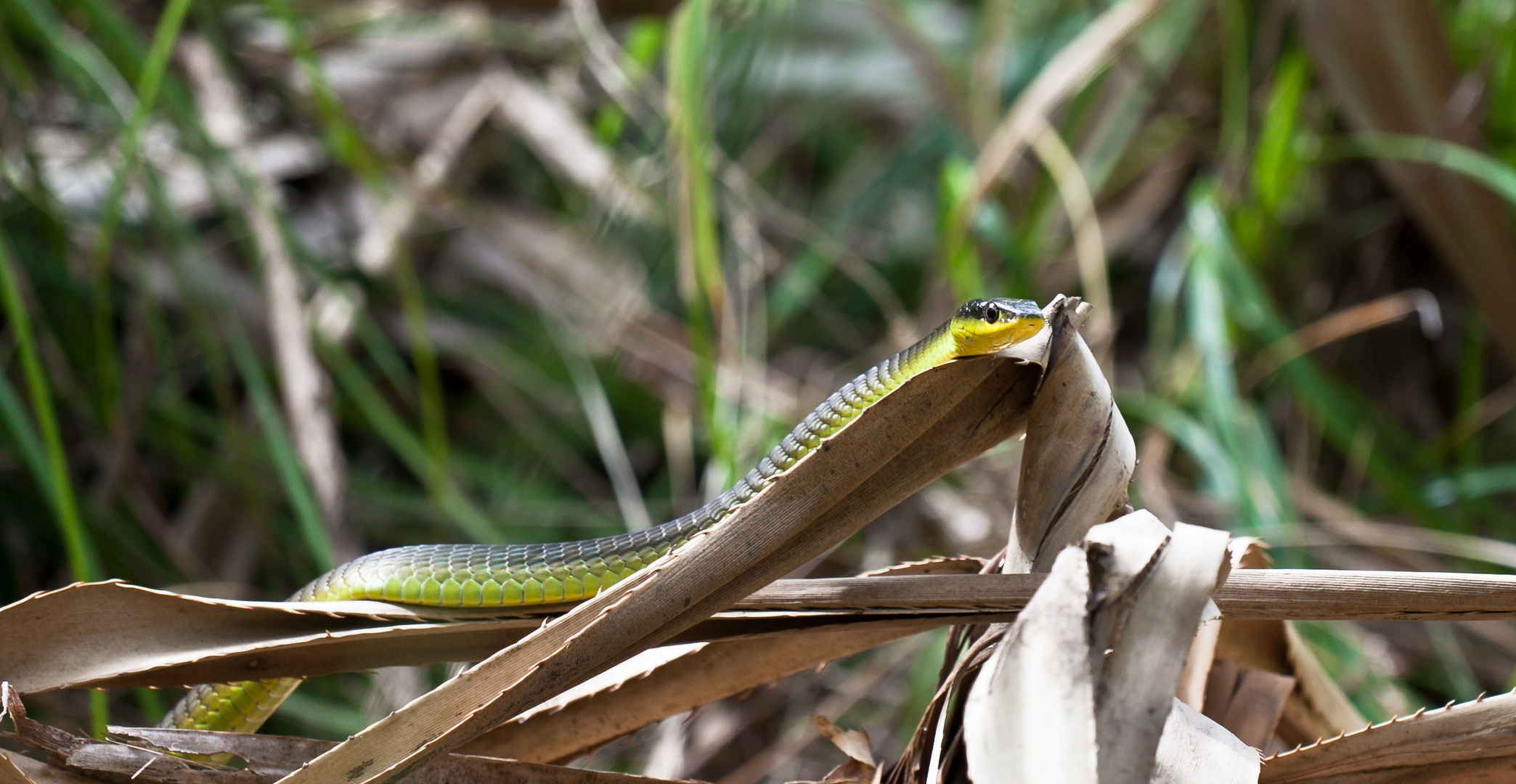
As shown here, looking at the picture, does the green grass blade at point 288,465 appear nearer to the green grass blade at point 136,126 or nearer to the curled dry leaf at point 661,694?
the green grass blade at point 136,126

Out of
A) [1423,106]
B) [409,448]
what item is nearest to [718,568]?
[409,448]

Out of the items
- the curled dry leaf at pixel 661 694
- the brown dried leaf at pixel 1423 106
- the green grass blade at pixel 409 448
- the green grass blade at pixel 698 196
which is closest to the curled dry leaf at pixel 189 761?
the curled dry leaf at pixel 661 694

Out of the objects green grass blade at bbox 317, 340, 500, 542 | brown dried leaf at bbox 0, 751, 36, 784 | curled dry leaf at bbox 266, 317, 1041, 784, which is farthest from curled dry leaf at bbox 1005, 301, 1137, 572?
green grass blade at bbox 317, 340, 500, 542

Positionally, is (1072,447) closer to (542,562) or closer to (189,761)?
(542,562)

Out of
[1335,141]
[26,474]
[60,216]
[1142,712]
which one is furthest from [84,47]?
[1335,141]

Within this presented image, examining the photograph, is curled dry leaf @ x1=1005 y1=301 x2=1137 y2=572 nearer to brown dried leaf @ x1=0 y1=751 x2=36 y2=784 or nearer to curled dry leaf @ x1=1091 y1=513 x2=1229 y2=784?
curled dry leaf @ x1=1091 y1=513 x2=1229 y2=784

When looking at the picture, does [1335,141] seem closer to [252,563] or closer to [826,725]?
[826,725]
